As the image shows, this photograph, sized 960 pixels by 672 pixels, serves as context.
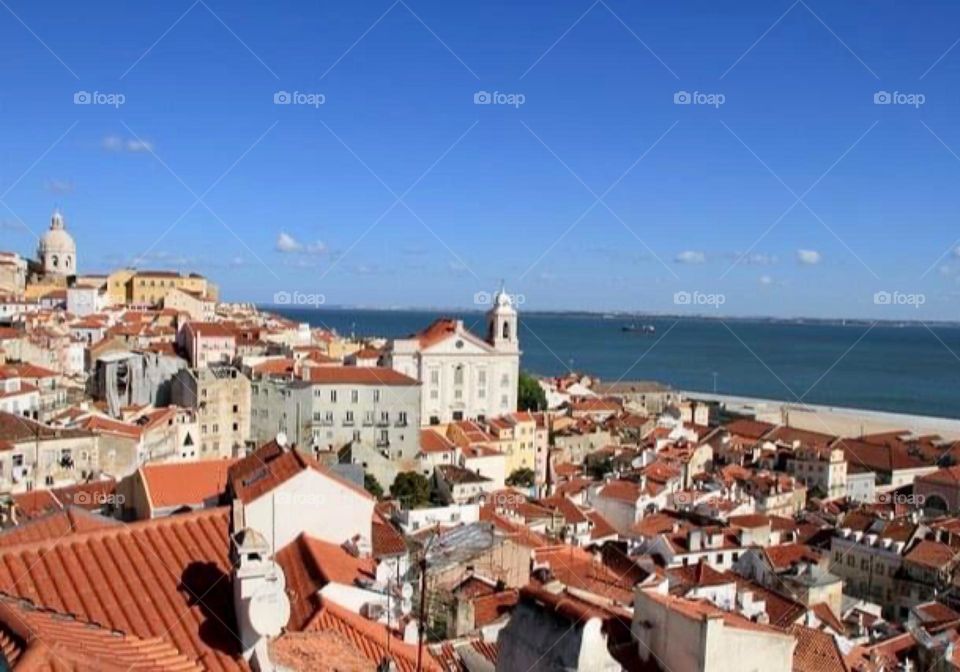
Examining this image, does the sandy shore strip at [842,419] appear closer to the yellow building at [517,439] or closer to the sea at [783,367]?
the sea at [783,367]

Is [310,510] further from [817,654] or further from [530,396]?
[530,396]

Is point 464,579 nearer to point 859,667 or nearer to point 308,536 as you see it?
point 308,536

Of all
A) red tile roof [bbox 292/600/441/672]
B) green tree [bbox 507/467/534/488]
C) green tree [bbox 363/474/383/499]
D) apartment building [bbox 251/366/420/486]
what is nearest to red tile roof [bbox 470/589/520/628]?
red tile roof [bbox 292/600/441/672]

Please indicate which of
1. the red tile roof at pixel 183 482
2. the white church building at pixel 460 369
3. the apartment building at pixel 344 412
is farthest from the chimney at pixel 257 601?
the white church building at pixel 460 369

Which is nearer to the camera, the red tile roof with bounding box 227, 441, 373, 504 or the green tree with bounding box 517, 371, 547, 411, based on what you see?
the red tile roof with bounding box 227, 441, 373, 504

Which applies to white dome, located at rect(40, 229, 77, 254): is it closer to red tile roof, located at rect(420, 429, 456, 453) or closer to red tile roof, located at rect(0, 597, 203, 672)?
red tile roof, located at rect(420, 429, 456, 453)

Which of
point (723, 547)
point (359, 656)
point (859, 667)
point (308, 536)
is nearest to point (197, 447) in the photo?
point (723, 547)
